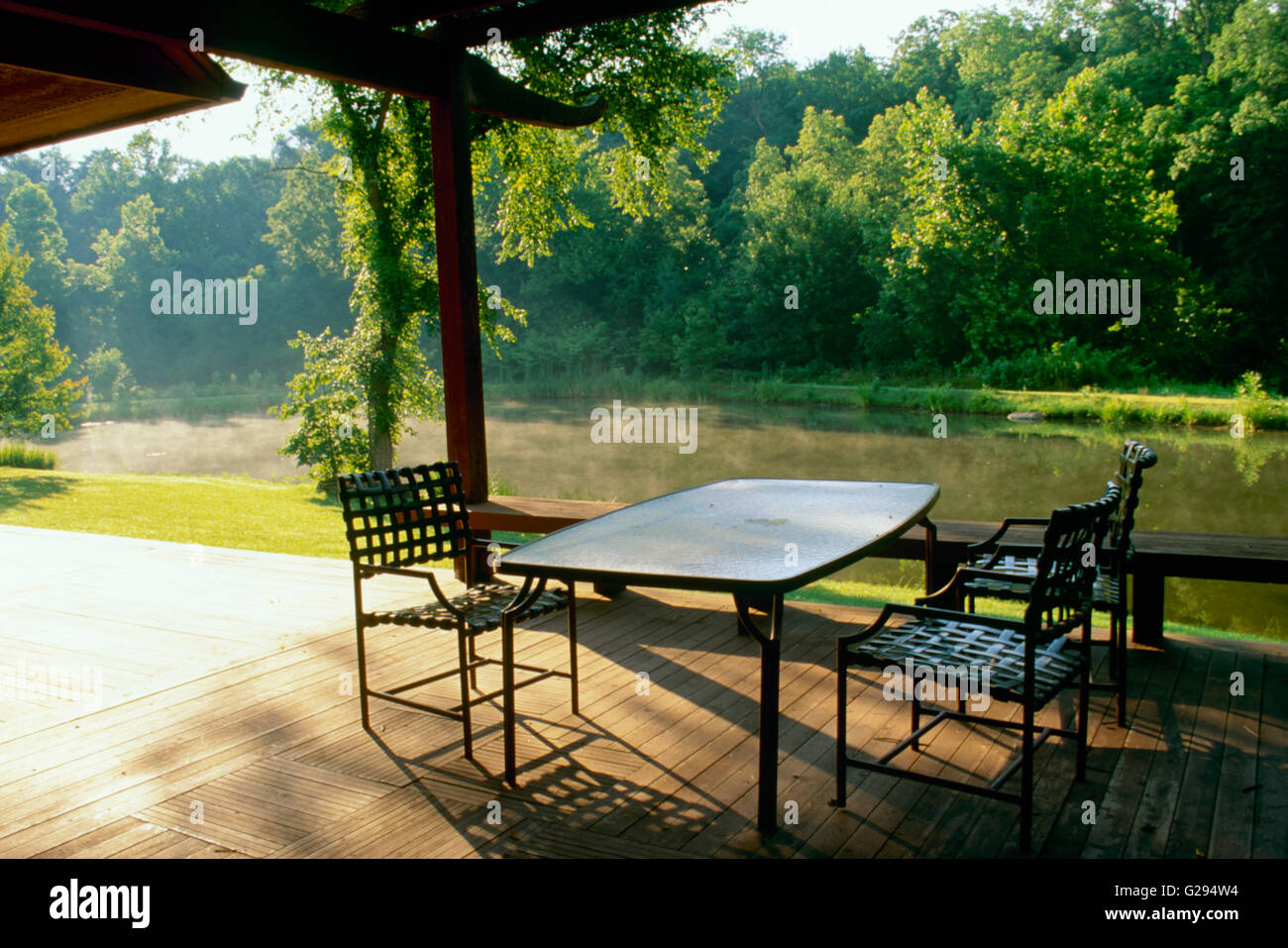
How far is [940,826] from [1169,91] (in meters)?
28.5

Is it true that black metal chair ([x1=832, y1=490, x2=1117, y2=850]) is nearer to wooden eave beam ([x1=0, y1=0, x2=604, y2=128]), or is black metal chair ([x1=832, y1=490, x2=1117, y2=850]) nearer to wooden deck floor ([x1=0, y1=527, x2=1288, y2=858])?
wooden deck floor ([x1=0, y1=527, x2=1288, y2=858])

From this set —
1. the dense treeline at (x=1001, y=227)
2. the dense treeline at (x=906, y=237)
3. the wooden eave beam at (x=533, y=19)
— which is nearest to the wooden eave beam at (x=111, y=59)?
the wooden eave beam at (x=533, y=19)

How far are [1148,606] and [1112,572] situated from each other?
0.69 m

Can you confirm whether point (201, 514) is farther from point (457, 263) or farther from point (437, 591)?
point (437, 591)

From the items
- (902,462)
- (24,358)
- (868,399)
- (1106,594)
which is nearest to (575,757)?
(1106,594)

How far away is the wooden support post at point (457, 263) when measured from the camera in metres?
5.20

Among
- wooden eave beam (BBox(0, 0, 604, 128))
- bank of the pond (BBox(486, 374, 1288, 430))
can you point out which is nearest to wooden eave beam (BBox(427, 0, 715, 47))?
wooden eave beam (BBox(0, 0, 604, 128))

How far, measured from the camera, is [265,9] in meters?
4.09

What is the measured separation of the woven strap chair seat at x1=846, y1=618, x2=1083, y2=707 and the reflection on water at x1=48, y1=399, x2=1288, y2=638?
5.31 meters

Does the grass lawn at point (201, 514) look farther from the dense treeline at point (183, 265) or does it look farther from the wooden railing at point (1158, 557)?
the dense treeline at point (183, 265)

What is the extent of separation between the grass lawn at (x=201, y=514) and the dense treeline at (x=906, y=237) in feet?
9.80

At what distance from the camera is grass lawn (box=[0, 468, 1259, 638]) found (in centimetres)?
750

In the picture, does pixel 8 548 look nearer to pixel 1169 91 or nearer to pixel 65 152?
pixel 1169 91
